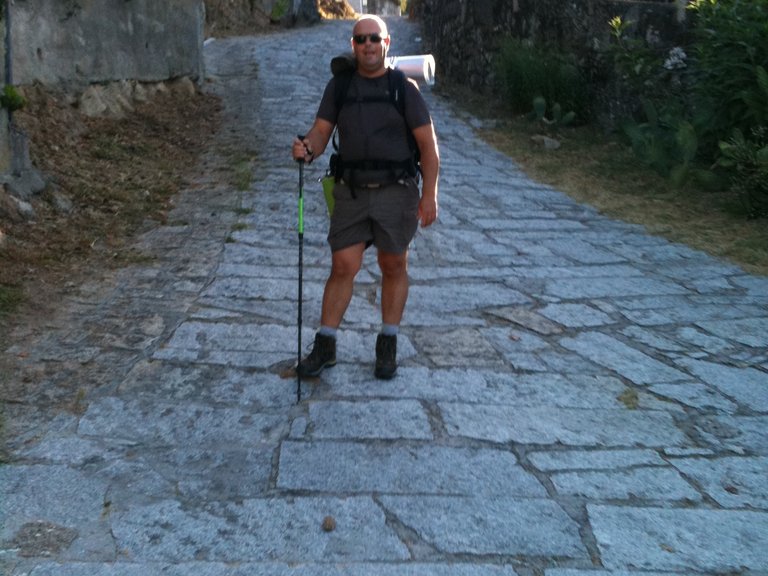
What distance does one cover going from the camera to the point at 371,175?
417 cm

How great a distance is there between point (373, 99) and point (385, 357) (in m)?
1.14

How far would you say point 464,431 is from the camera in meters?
3.92

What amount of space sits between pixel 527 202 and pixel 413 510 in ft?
16.9

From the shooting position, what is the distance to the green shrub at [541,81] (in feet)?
34.4

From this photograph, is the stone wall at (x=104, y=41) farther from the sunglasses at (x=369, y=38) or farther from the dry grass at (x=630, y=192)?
the sunglasses at (x=369, y=38)

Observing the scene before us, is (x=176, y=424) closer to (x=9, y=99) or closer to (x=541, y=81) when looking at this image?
(x=9, y=99)

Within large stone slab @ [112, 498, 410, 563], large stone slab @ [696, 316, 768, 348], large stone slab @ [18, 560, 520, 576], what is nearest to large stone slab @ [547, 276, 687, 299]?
large stone slab @ [696, 316, 768, 348]

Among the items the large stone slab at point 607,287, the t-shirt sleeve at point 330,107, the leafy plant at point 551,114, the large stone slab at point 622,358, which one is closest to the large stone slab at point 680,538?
the large stone slab at point 622,358

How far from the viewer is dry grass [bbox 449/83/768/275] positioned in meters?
6.99

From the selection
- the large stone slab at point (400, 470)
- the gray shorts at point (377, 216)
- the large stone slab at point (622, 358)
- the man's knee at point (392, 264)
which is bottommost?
the large stone slab at point (622, 358)

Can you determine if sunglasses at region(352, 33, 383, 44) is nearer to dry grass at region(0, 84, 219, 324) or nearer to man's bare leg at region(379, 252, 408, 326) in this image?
man's bare leg at region(379, 252, 408, 326)

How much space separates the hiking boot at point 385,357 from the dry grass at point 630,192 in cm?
305

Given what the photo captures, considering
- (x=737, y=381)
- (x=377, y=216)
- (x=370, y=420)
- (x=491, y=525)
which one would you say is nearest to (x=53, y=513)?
(x=370, y=420)

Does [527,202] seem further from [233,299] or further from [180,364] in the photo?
[180,364]
